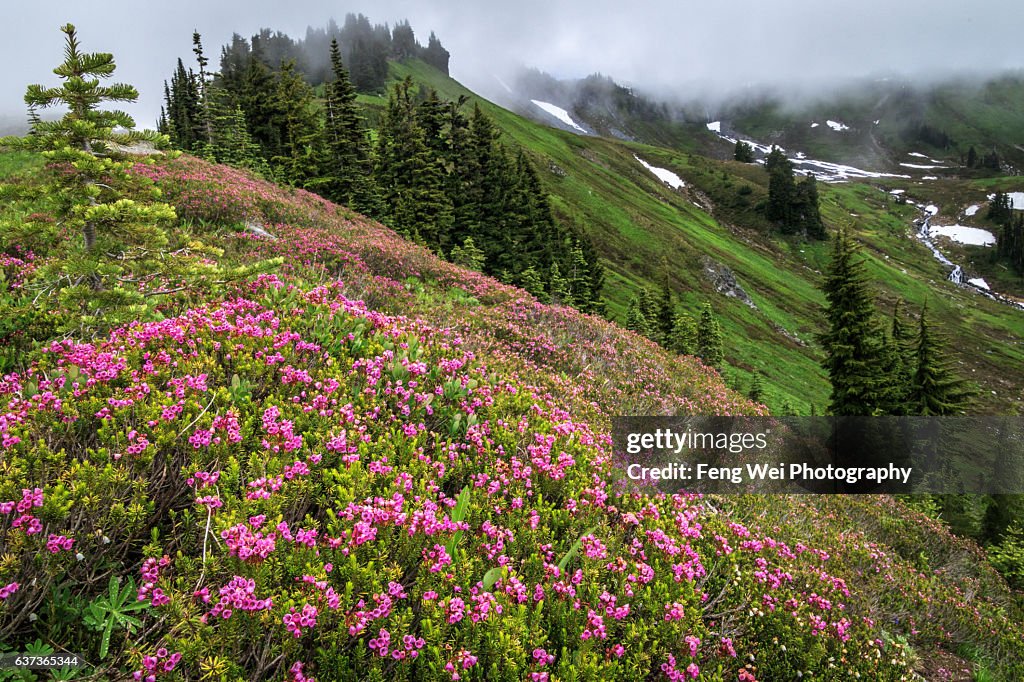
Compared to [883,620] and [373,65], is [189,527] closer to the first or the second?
[883,620]

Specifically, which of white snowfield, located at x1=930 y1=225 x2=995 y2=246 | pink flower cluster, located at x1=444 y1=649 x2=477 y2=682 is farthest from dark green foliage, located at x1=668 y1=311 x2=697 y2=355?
white snowfield, located at x1=930 y1=225 x2=995 y2=246

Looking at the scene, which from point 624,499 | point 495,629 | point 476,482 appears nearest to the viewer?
point 495,629

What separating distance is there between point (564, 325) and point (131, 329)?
9149 mm

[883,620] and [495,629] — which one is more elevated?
[495,629]

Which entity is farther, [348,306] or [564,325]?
[564,325]

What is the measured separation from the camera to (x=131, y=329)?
18.2ft

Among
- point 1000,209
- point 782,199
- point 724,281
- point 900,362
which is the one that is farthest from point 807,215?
point 900,362

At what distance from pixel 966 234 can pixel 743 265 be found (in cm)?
13607

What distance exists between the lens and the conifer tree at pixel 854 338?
26156mm

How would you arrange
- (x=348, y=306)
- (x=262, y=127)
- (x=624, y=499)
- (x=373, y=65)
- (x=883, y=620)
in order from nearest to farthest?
(x=624, y=499) < (x=883, y=620) < (x=348, y=306) < (x=262, y=127) < (x=373, y=65)

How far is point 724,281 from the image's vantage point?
82812mm

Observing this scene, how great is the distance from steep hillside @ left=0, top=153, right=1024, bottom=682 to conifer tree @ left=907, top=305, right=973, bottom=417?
2437 centimetres

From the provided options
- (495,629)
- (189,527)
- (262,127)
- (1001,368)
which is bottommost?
(1001,368)

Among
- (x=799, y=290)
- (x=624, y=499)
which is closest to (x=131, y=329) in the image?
(x=624, y=499)
